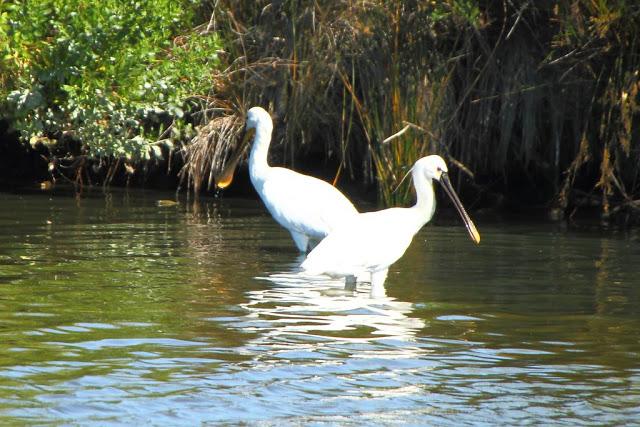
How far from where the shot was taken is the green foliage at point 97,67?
1323 centimetres

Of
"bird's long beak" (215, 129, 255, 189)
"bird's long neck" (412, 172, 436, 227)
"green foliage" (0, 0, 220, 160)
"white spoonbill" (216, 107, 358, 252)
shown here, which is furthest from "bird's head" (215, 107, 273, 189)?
"bird's long neck" (412, 172, 436, 227)

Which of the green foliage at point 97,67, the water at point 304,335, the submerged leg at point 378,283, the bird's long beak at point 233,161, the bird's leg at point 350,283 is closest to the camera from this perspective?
the water at point 304,335

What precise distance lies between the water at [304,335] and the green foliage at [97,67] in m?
2.30

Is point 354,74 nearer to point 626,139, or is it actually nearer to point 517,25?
point 517,25

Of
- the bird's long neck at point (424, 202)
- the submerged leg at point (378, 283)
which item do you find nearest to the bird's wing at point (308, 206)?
the bird's long neck at point (424, 202)

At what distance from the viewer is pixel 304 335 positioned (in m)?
7.33

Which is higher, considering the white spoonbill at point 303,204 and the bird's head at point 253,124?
the bird's head at point 253,124

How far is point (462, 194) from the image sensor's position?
1552cm

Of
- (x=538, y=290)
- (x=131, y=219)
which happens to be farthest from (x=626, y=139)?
(x=131, y=219)

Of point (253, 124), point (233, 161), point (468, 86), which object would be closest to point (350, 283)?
point (253, 124)

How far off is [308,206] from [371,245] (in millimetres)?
2106

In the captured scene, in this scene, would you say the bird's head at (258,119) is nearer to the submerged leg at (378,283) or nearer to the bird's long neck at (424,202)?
the bird's long neck at (424,202)

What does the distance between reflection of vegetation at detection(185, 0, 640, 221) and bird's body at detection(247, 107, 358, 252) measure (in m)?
2.56

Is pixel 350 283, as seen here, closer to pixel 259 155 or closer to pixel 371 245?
pixel 371 245
